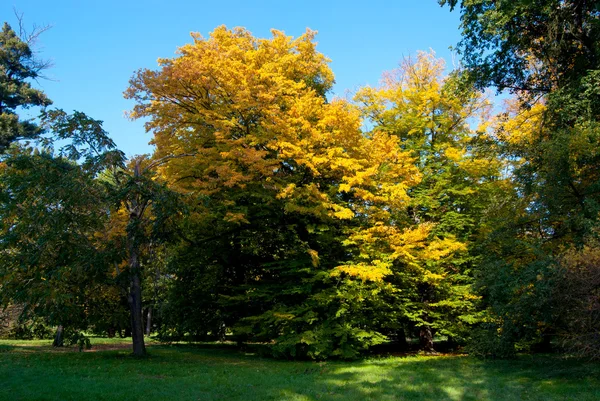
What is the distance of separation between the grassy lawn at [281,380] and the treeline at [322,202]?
2.87 ft

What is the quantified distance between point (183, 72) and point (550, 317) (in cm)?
1223

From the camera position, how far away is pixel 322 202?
1433 centimetres

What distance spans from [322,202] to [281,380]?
243 inches

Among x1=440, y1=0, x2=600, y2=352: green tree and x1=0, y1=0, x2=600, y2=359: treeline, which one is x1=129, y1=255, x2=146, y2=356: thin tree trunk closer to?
x1=0, y1=0, x2=600, y2=359: treeline

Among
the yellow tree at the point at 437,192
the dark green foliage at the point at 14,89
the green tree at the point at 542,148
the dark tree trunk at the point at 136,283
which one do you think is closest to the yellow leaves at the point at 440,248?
the yellow tree at the point at 437,192

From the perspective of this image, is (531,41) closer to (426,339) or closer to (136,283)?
(426,339)

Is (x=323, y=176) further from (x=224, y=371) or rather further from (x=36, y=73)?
(x=36, y=73)

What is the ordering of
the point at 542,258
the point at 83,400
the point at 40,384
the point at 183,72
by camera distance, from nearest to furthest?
1. the point at 83,400
2. the point at 40,384
3. the point at 542,258
4. the point at 183,72

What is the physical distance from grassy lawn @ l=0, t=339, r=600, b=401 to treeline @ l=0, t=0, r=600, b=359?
88 centimetres

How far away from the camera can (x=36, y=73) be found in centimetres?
2241

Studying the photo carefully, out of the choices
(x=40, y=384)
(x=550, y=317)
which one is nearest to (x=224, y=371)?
(x=40, y=384)

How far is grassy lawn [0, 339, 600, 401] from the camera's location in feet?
24.8

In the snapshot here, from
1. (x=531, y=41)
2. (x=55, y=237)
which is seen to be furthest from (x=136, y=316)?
(x=531, y=41)

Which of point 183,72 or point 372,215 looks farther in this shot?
point 372,215
